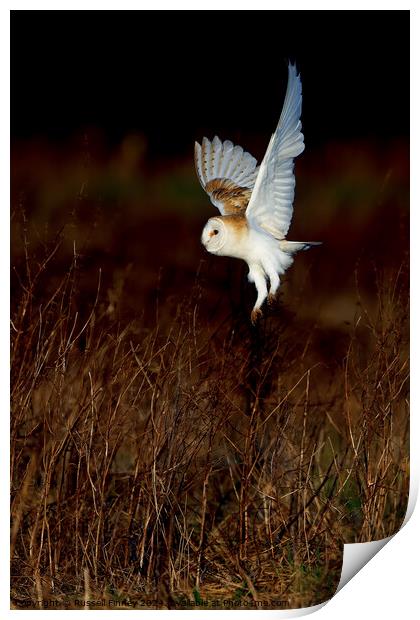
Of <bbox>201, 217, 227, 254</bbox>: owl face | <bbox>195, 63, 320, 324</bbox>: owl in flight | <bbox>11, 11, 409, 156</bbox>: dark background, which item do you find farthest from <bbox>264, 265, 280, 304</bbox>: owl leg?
<bbox>11, 11, 409, 156</bbox>: dark background

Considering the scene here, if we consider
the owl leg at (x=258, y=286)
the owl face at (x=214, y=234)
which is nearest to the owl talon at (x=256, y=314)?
the owl leg at (x=258, y=286)

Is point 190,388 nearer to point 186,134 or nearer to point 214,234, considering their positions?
point 214,234

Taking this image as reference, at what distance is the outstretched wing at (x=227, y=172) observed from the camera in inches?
156

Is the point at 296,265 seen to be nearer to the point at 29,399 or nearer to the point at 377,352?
the point at 377,352

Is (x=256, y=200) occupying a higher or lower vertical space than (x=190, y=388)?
higher

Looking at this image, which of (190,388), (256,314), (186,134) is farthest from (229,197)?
(190,388)

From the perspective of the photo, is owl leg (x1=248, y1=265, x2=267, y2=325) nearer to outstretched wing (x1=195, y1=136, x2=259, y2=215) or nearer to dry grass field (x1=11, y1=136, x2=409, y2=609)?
dry grass field (x1=11, y1=136, x2=409, y2=609)

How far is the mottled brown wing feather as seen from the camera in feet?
13.1

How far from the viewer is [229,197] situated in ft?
13.1

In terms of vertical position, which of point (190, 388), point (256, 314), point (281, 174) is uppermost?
point (281, 174)

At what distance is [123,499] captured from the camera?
12.9 ft

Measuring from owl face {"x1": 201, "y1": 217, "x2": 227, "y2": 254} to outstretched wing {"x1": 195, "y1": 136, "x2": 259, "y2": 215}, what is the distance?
0.11ft

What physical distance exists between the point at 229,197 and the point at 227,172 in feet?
0.20
